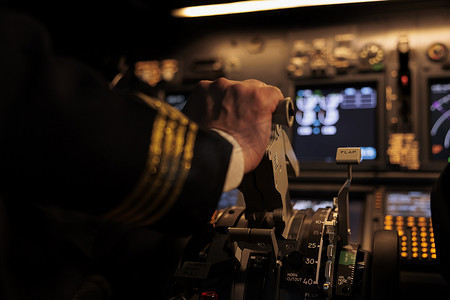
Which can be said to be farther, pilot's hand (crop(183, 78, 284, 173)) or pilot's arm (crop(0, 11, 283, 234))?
pilot's hand (crop(183, 78, 284, 173))

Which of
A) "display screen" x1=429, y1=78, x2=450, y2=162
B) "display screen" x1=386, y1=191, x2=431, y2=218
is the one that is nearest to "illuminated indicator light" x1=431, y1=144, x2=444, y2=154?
"display screen" x1=429, y1=78, x2=450, y2=162

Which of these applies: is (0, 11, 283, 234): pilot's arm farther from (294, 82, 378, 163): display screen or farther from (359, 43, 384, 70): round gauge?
(359, 43, 384, 70): round gauge

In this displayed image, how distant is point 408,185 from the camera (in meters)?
2.30

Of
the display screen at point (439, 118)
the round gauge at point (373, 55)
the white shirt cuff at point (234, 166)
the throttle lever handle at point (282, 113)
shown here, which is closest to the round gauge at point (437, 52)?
Answer: the display screen at point (439, 118)

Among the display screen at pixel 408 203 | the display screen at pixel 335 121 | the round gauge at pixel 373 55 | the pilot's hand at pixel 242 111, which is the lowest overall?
the pilot's hand at pixel 242 111

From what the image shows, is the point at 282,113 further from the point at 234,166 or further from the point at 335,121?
the point at 335,121

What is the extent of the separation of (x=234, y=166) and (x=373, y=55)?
82.8 inches

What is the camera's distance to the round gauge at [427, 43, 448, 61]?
248cm

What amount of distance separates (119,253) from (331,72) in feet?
5.93

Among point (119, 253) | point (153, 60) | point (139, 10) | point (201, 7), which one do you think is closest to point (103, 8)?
point (139, 10)

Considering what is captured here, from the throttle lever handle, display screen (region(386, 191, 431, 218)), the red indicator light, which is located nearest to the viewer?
the throttle lever handle

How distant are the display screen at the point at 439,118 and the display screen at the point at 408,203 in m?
0.27

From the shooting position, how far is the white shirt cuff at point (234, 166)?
685 millimetres

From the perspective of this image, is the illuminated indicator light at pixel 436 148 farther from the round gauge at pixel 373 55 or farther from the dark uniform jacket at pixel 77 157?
the dark uniform jacket at pixel 77 157
